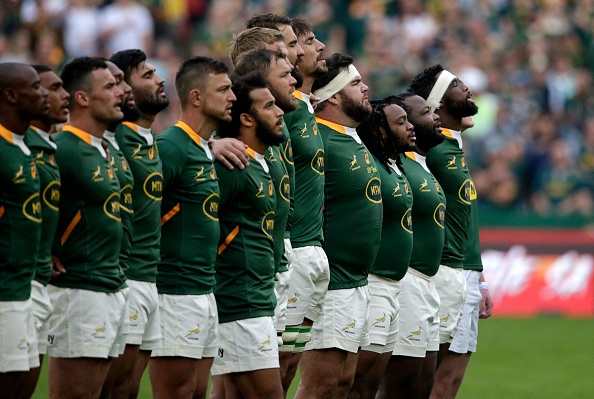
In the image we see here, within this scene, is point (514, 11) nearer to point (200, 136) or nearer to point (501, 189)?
point (501, 189)

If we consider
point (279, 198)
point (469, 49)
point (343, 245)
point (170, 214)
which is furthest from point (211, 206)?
point (469, 49)

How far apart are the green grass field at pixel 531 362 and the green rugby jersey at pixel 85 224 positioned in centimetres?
506

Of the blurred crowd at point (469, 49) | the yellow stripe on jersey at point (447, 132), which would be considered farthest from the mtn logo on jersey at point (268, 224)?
the blurred crowd at point (469, 49)

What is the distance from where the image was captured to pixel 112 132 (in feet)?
23.2

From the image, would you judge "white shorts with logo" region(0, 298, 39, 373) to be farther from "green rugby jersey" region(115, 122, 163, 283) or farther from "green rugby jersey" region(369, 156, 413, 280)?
"green rugby jersey" region(369, 156, 413, 280)

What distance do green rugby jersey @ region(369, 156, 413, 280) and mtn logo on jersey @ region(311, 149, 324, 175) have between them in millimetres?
641

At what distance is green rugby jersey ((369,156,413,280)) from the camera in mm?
8828

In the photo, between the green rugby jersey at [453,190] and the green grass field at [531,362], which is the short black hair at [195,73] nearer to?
the green rugby jersey at [453,190]

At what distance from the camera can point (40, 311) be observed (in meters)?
6.47

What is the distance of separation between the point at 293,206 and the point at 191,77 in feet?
4.03

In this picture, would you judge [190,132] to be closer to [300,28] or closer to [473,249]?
[300,28]

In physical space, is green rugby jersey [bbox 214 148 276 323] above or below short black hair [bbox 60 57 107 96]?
below

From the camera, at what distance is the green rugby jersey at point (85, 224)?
261 inches

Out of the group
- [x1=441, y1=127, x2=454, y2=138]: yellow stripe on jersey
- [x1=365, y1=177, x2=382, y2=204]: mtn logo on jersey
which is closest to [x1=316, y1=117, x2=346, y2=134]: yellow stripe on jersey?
[x1=365, y1=177, x2=382, y2=204]: mtn logo on jersey
